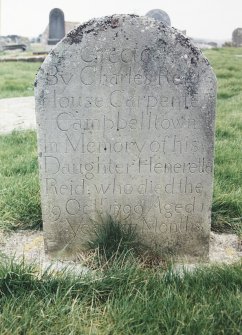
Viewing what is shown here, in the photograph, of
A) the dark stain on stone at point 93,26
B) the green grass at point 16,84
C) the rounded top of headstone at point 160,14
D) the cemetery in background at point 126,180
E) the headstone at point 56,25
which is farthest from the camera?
the rounded top of headstone at point 160,14

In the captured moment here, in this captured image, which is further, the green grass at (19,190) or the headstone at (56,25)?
the headstone at (56,25)

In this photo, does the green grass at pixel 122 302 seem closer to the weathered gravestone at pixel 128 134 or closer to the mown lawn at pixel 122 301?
the mown lawn at pixel 122 301

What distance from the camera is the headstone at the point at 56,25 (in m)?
23.9

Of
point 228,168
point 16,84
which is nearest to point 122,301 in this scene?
point 228,168

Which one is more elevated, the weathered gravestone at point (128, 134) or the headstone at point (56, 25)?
the headstone at point (56, 25)

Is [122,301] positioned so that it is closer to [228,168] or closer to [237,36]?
[228,168]

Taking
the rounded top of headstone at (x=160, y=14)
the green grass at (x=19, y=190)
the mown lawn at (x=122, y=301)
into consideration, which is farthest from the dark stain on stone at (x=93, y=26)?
the rounded top of headstone at (x=160, y=14)

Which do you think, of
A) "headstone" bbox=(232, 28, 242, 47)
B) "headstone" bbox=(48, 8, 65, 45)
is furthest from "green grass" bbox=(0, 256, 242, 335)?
"headstone" bbox=(232, 28, 242, 47)

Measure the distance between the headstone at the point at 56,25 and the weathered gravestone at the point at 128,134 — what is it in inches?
869

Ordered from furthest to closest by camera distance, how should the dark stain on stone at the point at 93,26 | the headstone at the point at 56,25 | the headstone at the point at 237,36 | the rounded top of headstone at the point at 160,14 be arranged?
1. the headstone at the point at 237,36
2. the rounded top of headstone at the point at 160,14
3. the headstone at the point at 56,25
4. the dark stain on stone at the point at 93,26

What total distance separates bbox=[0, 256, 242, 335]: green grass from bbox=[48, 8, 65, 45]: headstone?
74.3 ft

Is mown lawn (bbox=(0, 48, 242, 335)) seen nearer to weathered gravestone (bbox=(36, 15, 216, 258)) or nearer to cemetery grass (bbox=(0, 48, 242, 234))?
weathered gravestone (bbox=(36, 15, 216, 258))

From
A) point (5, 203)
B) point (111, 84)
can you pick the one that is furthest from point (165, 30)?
point (5, 203)

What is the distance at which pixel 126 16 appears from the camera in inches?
101
